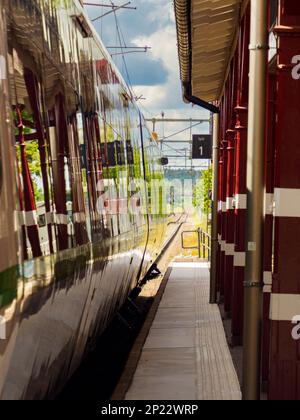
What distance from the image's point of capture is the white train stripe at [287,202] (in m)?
5.90

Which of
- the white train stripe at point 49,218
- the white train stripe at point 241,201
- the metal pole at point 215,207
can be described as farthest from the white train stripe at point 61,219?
the metal pole at point 215,207

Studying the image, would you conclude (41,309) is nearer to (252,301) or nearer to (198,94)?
Answer: (252,301)

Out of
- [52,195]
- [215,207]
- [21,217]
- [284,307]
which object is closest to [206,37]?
[215,207]

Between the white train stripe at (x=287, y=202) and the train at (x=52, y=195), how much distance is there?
1511 millimetres

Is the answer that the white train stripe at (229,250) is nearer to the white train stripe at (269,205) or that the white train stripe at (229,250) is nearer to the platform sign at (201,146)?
the white train stripe at (269,205)

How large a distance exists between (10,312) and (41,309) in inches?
25.6

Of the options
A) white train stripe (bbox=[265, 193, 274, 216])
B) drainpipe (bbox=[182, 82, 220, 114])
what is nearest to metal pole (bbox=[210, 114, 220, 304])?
drainpipe (bbox=[182, 82, 220, 114])

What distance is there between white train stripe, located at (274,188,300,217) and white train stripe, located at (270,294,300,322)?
2.14 ft

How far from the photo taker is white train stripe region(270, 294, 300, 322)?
6.01 meters

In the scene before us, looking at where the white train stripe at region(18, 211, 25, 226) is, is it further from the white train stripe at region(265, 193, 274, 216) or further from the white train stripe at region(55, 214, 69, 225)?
the white train stripe at region(265, 193, 274, 216)

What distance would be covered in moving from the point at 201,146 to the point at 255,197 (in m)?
13.4

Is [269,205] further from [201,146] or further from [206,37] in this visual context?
[201,146]

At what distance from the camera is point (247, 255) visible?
5195 millimetres

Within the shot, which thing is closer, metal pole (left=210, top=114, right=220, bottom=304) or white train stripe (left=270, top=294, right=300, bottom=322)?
white train stripe (left=270, top=294, right=300, bottom=322)
